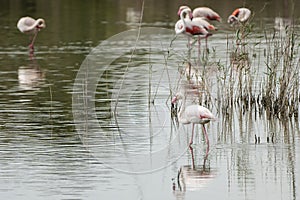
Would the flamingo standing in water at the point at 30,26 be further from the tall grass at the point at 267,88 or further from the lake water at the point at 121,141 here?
the tall grass at the point at 267,88

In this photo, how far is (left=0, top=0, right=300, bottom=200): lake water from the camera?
8.95 metres

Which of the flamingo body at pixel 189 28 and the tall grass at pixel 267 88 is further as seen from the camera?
the flamingo body at pixel 189 28

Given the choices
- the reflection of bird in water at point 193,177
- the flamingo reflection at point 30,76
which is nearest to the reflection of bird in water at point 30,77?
the flamingo reflection at point 30,76

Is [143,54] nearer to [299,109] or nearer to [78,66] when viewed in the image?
[78,66]

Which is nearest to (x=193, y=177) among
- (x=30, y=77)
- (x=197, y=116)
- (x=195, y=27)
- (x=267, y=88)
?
(x=197, y=116)

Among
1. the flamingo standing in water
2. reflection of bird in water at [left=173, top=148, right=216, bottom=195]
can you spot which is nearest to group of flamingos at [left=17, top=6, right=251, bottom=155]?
the flamingo standing in water

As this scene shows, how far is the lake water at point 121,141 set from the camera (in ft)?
29.4

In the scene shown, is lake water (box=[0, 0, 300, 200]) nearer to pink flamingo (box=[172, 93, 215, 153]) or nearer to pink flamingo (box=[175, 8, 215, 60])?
pink flamingo (box=[172, 93, 215, 153])

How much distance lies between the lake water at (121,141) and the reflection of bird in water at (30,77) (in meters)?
0.02

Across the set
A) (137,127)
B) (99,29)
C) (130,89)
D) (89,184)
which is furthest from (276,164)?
(99,29)

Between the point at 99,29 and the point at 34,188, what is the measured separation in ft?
57.5

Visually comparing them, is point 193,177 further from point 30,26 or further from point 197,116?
point 30,26

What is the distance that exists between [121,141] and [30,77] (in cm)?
632

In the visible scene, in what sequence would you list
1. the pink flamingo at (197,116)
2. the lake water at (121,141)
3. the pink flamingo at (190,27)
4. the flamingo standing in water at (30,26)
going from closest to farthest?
the lake water at (121,141), the pink flamingo at (197,116), the pink flamingo at (190,27), the flamingo standing in water at (30,26)
